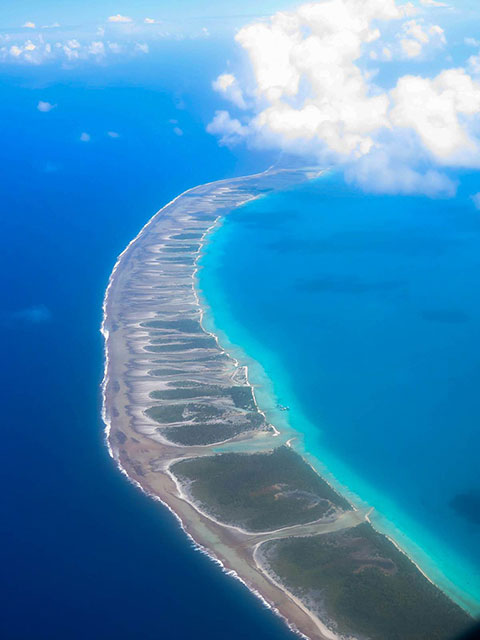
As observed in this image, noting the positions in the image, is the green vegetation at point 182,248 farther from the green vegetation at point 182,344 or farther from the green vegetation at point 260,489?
the green vegetation at point 260,489

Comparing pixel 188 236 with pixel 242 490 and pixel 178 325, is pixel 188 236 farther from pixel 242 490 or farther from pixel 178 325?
pixel 242 490

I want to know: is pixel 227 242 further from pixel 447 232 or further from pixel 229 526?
pixel 229 526

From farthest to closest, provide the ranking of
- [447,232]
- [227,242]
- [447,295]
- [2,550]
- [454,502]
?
[447,232] → [227,242] → [447,295] → [454,502] → [2,550]

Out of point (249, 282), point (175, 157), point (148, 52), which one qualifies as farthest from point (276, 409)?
point (148, 52)

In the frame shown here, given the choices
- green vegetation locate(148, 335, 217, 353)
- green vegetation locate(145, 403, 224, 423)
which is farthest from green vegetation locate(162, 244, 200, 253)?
green vegetation locate(145, 403, 224, 423)

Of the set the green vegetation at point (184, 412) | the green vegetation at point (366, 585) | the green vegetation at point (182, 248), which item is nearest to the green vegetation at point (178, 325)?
the green vegetation at point (184, 412)

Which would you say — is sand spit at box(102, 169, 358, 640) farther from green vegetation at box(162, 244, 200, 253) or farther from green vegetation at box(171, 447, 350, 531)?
green vegetation at box(171, 447, 350, 531)
